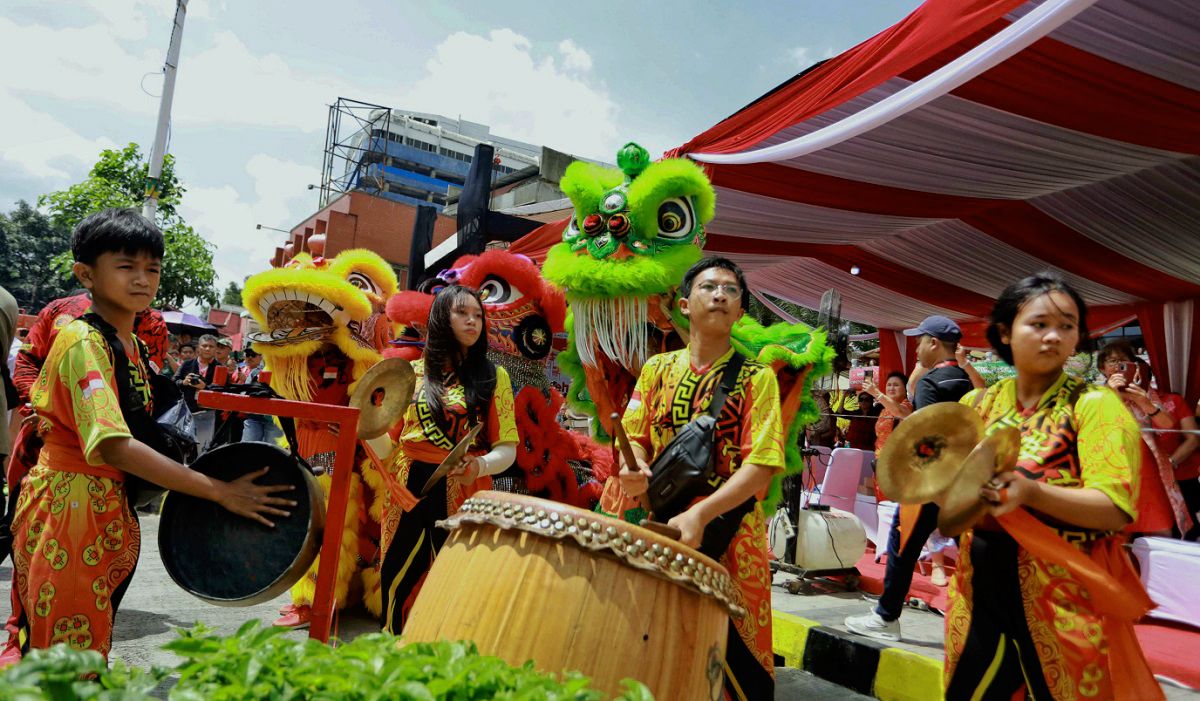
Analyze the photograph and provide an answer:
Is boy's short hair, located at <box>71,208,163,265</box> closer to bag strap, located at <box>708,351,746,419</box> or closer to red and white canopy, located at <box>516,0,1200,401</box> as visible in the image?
bag strap, located at <box>708,351,746,419</box>

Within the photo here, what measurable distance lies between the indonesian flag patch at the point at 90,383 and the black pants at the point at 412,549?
1.28 meters

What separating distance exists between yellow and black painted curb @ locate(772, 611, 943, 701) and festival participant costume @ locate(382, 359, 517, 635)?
5.78ft

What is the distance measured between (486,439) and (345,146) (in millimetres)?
28288

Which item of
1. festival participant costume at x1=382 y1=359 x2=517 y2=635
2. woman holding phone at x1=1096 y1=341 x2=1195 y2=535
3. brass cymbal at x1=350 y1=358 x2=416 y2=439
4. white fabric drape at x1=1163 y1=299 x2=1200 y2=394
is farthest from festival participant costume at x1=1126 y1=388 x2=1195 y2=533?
brass cymbal at x1=350 y1=358 x2=416 y2=439

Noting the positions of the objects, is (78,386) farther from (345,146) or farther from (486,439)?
(345,146)

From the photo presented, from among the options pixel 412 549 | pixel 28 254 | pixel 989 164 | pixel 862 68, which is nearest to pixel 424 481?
pixel 412 549

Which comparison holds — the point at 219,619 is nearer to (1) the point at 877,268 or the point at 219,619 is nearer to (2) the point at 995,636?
(2) the point at 995,636

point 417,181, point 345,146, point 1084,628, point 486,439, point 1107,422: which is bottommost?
point 1084,628

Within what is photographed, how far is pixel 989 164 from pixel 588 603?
13.3 ft

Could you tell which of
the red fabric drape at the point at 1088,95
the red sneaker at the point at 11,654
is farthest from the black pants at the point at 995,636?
the red sneaker at the point at 11,654

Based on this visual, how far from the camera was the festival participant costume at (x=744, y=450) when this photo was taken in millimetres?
2121

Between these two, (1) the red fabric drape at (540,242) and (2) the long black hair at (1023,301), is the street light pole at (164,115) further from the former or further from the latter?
(2) the long black hair at (1023,301)

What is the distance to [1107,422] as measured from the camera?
5.73 feet

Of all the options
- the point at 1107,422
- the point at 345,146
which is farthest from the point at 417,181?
the point at 1107,422
